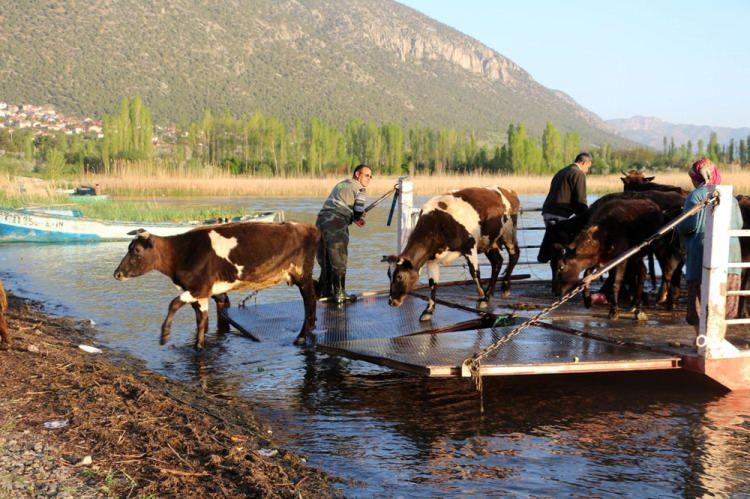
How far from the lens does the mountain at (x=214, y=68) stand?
115m

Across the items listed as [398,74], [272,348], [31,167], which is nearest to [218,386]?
[272,348]

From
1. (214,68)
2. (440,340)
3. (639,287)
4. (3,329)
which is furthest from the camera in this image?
(214,68)

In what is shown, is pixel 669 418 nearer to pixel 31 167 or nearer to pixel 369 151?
pixel 31 167

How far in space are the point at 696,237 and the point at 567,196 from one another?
3.63 m

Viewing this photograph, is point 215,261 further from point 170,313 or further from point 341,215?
point 341,215

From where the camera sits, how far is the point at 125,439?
6859 mm

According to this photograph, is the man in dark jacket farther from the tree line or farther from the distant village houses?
the distant village houses

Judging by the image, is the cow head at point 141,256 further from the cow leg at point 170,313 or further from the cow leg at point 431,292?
the cow leg at point 431,292

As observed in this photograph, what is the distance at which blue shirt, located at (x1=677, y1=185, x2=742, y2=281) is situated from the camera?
9062mm

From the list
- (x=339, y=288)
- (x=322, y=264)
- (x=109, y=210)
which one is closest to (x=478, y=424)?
(x=339, y=288)

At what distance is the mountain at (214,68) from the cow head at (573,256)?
4233 inches

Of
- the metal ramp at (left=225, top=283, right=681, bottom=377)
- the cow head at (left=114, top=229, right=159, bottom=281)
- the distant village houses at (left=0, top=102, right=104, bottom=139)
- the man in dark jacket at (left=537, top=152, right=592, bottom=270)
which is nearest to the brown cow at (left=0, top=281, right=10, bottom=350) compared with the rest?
the cow head at (left=114, top=229, right=159, bottom=281)

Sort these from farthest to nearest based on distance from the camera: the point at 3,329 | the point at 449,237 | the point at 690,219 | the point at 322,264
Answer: the point at 322,264 → the point at 449,237 → the point at 3,329 → the point at 690,219

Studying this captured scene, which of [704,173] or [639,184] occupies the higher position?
[704,173]
